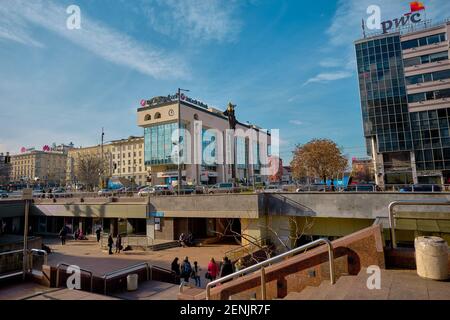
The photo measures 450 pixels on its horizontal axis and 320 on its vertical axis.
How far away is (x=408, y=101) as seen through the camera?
45375 millimetres

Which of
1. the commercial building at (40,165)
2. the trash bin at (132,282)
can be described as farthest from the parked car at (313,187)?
the commercial building at (40,165)

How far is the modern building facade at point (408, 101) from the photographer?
1687 inches

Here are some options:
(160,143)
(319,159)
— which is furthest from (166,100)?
(319,159)

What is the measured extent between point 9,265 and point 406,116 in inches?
2112

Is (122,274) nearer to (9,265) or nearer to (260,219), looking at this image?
(9,265)

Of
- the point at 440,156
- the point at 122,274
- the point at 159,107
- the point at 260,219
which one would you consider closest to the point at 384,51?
the point at 440,156

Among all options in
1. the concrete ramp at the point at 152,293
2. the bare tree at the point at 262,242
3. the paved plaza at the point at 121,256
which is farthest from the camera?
the paved plaza at the point at 121,256

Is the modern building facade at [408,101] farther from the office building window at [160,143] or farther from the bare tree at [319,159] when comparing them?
the office building window at [160,143]

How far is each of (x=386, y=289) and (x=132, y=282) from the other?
962cm

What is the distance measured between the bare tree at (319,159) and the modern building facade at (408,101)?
15.2m

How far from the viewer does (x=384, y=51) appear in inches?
1887

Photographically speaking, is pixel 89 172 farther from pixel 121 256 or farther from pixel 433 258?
pixel 433 258
